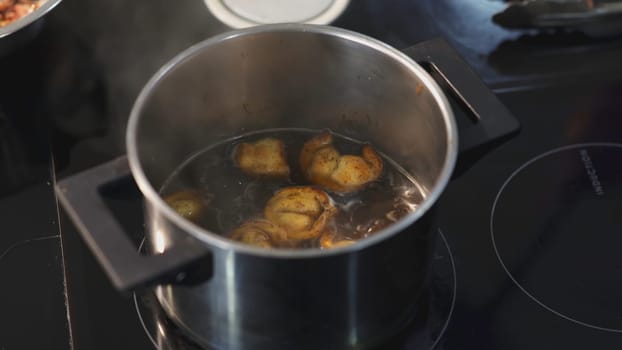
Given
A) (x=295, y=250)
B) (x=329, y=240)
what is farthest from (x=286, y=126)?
(x=295, y=250)

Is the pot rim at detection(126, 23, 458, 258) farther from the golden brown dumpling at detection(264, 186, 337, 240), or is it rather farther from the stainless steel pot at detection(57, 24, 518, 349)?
the golden brown dumpling at detection(264, 186, 337, 240)

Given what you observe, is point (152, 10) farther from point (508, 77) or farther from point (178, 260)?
point (178, 260)

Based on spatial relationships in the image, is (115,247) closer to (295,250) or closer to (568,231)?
(295,250)

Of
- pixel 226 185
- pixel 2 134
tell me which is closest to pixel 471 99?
pixel 226 185

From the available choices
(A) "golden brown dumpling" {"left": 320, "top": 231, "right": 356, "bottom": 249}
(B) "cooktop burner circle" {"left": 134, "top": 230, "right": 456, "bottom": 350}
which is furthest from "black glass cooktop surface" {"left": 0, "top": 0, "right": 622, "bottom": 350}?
(A) "golden brown dumpling" {"left": 320, "top": 231, "right": 356, "bottom": 249}

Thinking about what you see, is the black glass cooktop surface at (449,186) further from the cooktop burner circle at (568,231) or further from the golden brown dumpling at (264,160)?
the golden brown dumpling at (264,160)

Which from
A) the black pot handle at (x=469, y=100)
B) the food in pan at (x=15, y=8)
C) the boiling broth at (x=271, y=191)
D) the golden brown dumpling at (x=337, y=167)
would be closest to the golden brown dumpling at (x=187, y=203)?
the boiling broth at (x=271, y=191)
